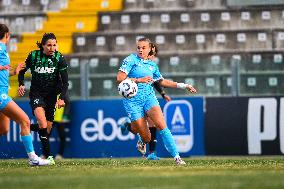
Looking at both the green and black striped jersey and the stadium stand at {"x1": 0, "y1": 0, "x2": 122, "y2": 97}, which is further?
the stadium stand at {"x1": 0, "y1": 0, "x2": 122, "y2": 97}

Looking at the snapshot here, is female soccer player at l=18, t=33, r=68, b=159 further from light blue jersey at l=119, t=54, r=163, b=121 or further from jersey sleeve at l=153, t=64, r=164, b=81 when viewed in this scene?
jersey sleeve at l=153, t=64, r=164, b=81

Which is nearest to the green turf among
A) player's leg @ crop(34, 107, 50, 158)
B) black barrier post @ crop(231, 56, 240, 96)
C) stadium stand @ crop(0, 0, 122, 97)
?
player's leg @ crop(34, 107, 50, 158)

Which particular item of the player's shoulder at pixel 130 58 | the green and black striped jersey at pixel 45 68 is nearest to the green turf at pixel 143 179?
the green and black striped jersey at pixel 45 68

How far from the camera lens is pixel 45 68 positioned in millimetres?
12953

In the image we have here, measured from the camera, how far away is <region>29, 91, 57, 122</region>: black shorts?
12922mm

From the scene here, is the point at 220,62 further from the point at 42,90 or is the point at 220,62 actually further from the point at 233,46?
the point at 42,90

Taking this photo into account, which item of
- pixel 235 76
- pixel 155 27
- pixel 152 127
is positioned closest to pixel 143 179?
pixel 152 127

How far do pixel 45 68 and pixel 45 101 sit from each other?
535 millimetres

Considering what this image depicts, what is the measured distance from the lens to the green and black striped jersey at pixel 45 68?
12.9 m

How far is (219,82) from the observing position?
19.7m

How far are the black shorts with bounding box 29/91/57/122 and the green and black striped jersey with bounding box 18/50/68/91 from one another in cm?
11

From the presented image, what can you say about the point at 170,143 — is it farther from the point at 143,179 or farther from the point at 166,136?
the point at 143,179

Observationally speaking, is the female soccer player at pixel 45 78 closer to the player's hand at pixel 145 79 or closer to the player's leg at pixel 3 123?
the player's leg at pixel 3 123

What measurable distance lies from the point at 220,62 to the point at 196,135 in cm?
185
